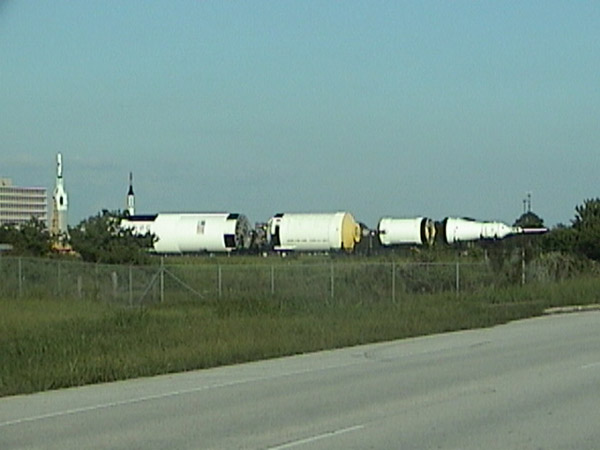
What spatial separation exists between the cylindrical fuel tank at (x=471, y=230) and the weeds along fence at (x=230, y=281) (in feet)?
84.0

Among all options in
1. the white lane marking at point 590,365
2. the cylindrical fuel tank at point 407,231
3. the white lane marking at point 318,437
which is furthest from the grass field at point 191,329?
the cylindrical fuel tank at point 407,231

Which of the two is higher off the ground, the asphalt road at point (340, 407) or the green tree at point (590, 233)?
the green tree at point (590, 233)

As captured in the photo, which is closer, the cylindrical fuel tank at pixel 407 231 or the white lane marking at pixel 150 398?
the white lane marking at pixel 150 398

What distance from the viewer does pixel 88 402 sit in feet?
51.3

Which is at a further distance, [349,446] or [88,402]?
[88,402]

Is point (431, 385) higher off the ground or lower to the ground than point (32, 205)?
lower

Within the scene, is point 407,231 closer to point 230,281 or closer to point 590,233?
point 590,233

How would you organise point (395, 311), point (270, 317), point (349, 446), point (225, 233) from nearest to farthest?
point (349, 446)
point (270, 317)
point (395, 311)
point (225, 233)

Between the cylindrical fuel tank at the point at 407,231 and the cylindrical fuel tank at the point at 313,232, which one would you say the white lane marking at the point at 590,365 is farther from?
the cylindrical fuel tank at the point at 407,231

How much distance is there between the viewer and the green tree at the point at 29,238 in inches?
2162

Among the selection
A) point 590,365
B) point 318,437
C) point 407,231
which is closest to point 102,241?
point 407,231

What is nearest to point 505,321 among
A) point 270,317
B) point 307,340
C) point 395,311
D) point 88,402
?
point 395,311

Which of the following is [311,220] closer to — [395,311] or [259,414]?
[395,311]

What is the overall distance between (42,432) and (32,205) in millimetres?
86892
